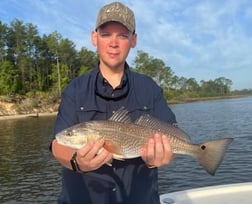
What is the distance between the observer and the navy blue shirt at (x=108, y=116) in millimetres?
2873

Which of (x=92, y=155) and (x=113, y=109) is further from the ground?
(x=113, y=109)

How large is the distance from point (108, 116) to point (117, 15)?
2.66 ft

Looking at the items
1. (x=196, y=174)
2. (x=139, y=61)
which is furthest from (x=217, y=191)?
(x=139, y=61)

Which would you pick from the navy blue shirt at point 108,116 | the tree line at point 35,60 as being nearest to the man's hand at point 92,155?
the navy blue shirt at point 108,116

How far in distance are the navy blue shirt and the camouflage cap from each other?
1.33 ft

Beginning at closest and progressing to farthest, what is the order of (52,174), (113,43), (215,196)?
1. (113,43)
2. (215,196)
3. (52,174)

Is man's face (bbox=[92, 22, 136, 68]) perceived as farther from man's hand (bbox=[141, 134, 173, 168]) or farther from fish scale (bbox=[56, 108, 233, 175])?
man's hand (bbox=[141, 134, 173, 168])

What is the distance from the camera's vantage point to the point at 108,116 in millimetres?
2994

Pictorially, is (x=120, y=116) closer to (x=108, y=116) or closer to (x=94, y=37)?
(x=108, y=116)

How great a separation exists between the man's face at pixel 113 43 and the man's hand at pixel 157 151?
0.71 metres

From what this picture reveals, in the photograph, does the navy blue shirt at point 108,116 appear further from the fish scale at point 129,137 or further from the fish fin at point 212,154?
the fish fin at point 212,154

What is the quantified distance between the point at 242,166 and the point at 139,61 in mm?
105709

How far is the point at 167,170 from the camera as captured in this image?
16078mm

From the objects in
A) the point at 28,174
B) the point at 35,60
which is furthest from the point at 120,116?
the point at 35,60
